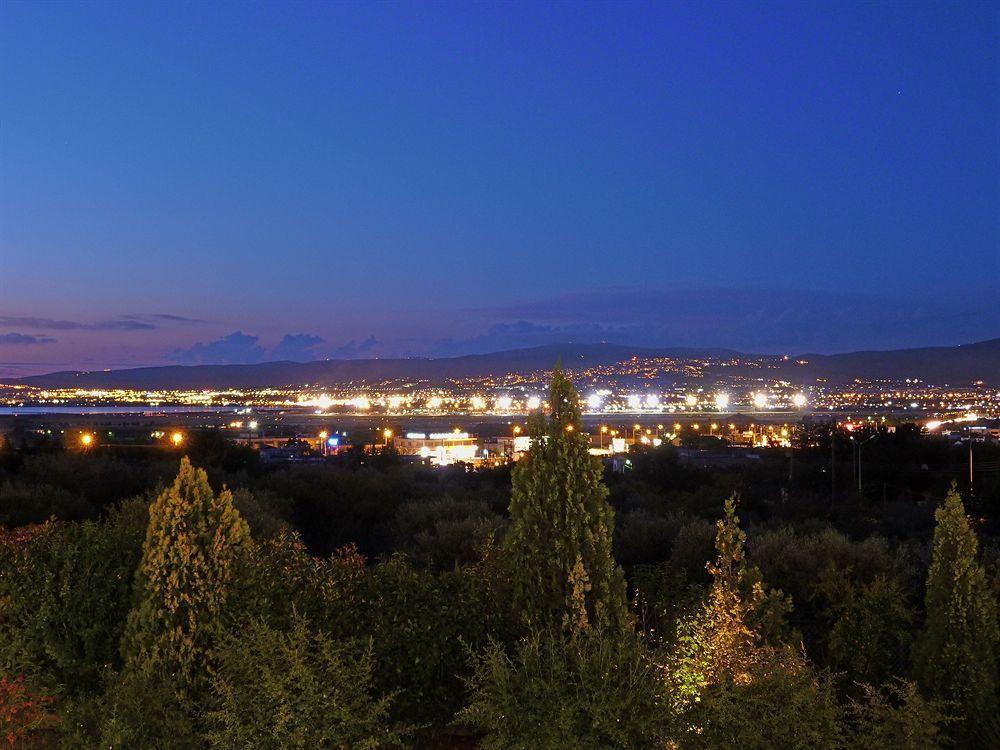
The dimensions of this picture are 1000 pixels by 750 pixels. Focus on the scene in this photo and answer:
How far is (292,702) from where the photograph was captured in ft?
17.8

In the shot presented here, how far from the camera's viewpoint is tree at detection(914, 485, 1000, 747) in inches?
289

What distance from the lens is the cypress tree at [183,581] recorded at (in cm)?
709

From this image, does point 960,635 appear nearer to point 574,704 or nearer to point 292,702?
point 574,704

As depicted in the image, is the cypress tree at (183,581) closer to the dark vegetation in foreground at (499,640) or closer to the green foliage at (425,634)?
the dark vegetation in foreground at (499,640)

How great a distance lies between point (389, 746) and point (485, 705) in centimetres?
178

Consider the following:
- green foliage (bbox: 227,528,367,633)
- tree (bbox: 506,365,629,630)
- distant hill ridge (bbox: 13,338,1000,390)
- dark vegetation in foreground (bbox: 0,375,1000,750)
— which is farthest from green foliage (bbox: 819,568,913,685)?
distant hill ridge (bbox: 13,338,1000,390)

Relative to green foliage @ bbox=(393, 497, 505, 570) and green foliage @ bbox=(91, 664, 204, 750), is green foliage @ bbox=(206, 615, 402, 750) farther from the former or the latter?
green foliage @ bbox=(393, 497, 505, 570)

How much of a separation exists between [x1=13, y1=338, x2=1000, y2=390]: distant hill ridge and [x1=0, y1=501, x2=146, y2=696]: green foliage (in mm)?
69989

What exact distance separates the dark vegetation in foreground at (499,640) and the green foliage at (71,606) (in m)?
0.02

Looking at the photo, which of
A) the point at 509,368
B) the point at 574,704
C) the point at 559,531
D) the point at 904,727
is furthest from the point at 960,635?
the point at 509,368

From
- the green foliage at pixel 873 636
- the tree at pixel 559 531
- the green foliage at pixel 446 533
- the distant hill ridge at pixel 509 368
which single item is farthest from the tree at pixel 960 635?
the distant hill ridge at pixel 509 368

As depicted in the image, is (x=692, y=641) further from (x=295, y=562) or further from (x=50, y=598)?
(x=50, y=598)

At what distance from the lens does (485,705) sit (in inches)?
207

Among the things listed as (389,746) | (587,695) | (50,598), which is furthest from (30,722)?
(587,695)
